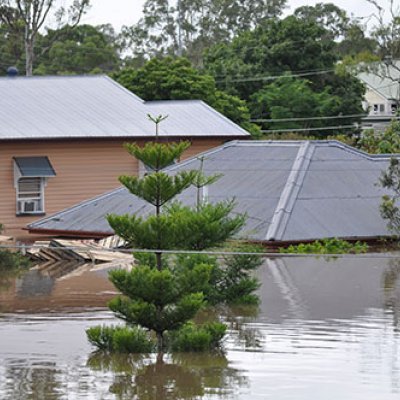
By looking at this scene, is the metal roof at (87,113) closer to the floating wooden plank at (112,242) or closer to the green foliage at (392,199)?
the floating wooden plank at (112,242)

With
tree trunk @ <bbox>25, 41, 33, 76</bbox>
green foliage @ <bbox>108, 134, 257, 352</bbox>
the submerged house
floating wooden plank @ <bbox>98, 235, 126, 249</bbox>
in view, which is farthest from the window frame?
tree trunk @ <bbox>25, 41, 33, 76</bbox>

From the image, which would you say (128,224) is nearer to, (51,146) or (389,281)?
→ (389,281)

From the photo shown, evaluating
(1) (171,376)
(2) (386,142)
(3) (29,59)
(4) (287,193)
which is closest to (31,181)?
(4) (287,193)

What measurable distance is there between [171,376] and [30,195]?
865 inches

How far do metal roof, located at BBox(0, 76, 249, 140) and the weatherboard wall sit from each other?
40cm

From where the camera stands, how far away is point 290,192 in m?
31.2

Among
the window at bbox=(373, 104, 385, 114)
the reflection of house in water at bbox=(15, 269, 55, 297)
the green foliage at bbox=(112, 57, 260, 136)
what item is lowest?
the reflection of house in water at bbox=(15, 269, 55, 297)

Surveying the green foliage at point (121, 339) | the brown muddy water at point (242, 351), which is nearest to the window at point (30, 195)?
the brown muddy water at point (242, 351)

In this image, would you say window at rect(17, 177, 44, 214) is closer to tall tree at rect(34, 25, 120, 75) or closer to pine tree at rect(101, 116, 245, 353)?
pine tree at rect(101, 116, 245, 353)

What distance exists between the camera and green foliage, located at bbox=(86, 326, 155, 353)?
16047 mm

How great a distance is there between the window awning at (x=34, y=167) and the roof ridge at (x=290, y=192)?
7.31m

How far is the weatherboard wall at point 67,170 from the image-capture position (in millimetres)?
35875

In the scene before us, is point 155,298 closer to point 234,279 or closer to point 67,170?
point 234,279

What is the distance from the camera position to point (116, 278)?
1579 centimetres
